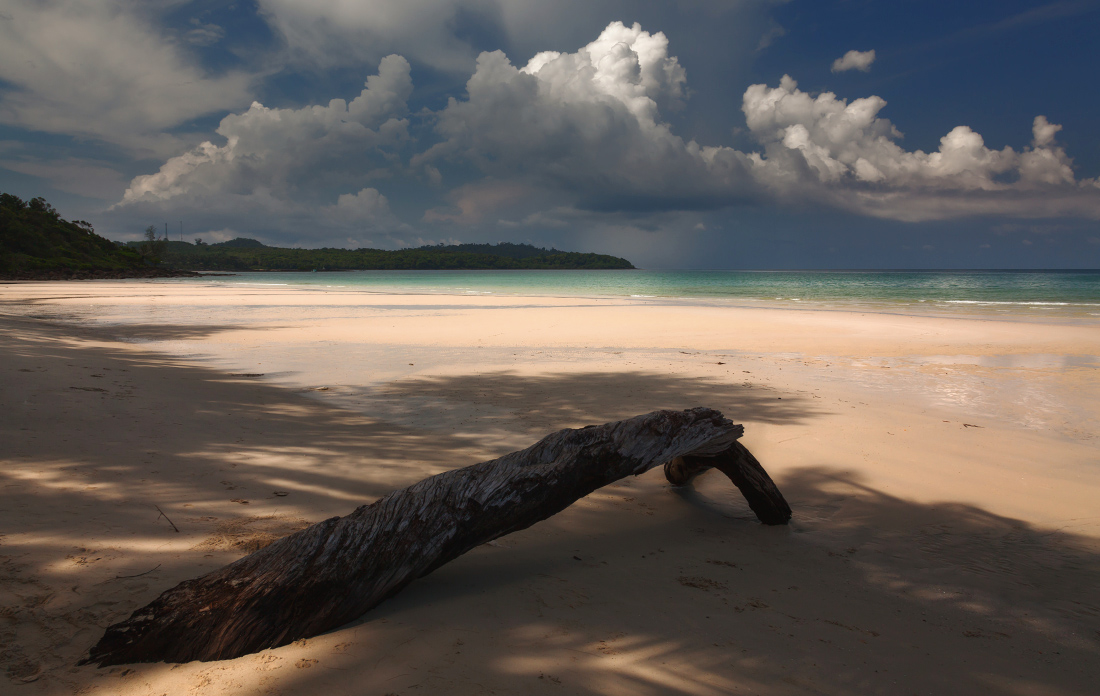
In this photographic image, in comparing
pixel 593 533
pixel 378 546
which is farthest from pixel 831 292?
Answer: pixel 378 546

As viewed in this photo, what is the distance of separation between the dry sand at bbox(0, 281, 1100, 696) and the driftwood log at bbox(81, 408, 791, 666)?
4.3 inches

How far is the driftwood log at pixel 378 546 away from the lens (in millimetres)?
2334

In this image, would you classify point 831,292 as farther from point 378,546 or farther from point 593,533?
point 378,546

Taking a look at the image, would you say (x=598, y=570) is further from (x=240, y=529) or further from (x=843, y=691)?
(x=240, y=529)

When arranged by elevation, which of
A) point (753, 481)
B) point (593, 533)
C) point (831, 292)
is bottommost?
point (593, 533)

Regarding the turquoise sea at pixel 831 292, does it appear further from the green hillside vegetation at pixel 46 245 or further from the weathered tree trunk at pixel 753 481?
the weathered tree trunk at pixel 753 481

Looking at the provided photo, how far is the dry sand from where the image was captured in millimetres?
2350

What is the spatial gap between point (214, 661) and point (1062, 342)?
1922cm

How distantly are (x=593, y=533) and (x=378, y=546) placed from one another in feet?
5.32

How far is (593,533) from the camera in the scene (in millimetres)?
3816

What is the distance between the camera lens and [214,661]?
230 cm

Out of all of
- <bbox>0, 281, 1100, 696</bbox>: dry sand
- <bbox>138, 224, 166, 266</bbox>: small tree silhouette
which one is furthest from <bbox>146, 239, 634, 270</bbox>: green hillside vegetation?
<bbox>0, 281, 1100, 696</bbox>: dry sand

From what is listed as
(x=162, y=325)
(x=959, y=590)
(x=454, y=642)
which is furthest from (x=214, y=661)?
(x=162, y=325)

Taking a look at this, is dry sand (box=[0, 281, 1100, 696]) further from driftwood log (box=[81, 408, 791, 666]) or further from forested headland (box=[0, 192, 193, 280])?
forested headland (box=[0, 192, 193, 280])
